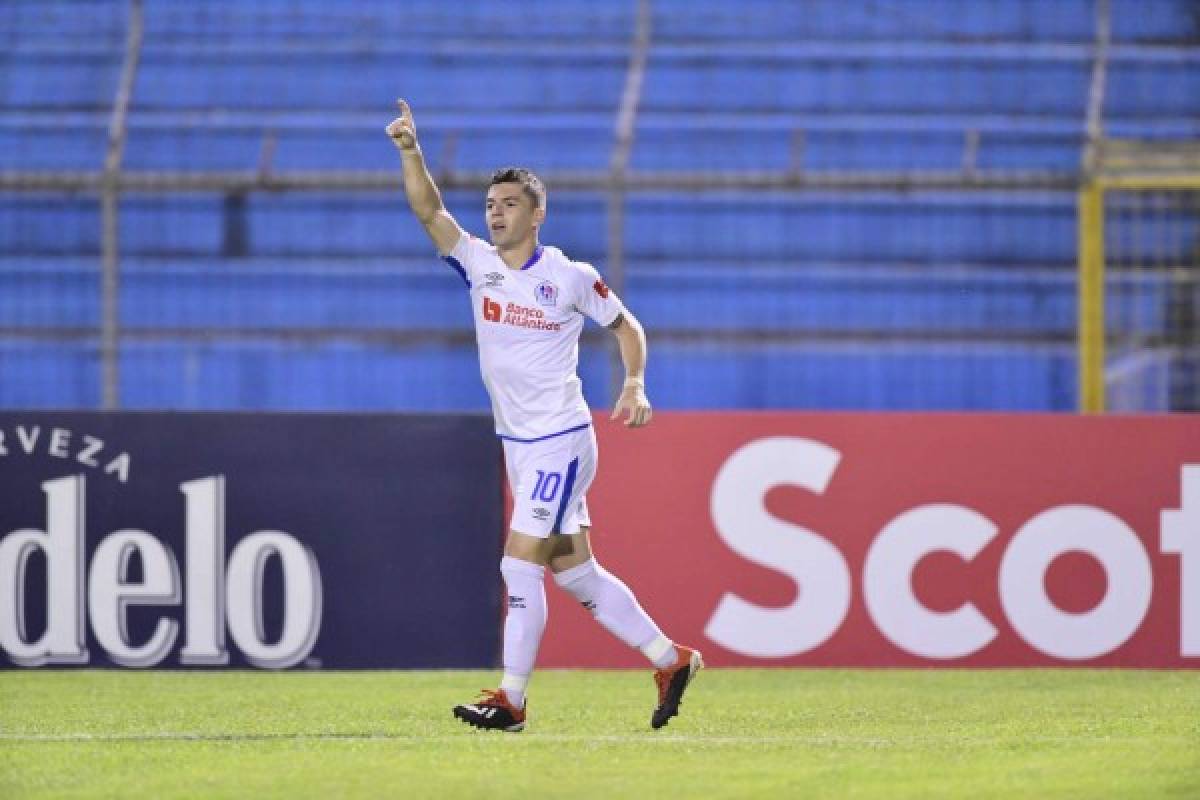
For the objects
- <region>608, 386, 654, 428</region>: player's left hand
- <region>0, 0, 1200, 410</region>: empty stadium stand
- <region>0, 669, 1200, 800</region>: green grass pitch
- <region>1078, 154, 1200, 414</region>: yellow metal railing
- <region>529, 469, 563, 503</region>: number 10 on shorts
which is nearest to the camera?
<region>0, 669, 1200, 800</region>: green grass pitch

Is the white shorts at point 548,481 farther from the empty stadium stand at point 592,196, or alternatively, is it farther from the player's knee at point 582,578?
the empty stadium stand at point 592,196

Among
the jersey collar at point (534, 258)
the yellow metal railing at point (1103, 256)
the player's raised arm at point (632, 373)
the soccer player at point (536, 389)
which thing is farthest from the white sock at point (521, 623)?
the yellow metal railing at point (1103, 256)

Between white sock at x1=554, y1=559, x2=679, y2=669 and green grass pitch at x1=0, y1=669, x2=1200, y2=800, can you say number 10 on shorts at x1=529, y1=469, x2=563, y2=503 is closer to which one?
white sock at x1=554, y1=559, x2=679, y2=669

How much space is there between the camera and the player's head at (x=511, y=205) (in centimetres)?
744

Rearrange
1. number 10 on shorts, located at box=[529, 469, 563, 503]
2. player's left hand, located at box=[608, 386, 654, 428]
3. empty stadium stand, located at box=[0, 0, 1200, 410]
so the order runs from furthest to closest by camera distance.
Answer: empty stadium stand, located at box=[0, 0, 1200, 410], number 10 on shorts, located at box=[529, 469, 563, 503], player's left hand, located at box=[608, 386, 654, 428]

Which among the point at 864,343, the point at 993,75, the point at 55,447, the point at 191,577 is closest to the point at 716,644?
the point at 191,577

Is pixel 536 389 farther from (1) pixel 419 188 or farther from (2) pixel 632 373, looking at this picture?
(1) pixel 419 188

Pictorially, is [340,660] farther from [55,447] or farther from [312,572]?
[55,447]

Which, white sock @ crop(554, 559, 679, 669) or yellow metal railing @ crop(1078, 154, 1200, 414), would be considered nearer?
white sock @ crop(554, 559, 679, 669)

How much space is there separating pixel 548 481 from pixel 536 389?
0.93ft

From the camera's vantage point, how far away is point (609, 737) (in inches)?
279

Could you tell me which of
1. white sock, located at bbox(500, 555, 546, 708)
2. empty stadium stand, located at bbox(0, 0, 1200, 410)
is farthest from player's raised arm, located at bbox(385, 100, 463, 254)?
empty stadium stand, located at bbox(0, 0, 1200, 410)

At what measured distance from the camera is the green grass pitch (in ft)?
19.0

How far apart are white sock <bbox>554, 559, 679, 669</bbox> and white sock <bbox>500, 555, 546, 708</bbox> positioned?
0.17 metres
